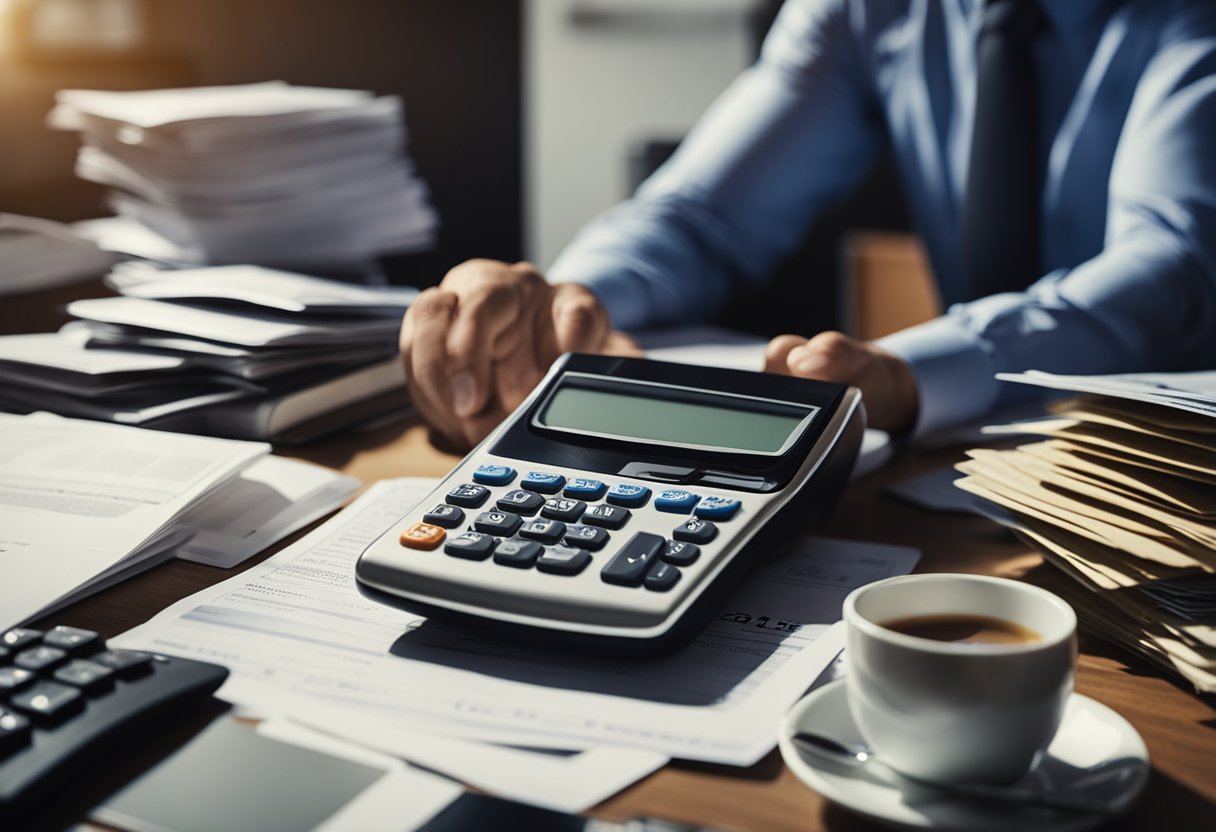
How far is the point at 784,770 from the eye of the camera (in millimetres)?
441

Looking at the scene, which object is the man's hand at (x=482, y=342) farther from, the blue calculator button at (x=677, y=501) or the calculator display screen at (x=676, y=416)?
the blue calculator button at (x=677, y=501)

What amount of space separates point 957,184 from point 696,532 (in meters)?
0.92

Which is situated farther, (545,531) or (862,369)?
(862,369)

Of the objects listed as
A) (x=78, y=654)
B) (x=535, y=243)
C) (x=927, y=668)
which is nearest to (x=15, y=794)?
(x=78, y=654)

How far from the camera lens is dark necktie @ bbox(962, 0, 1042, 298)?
3.64 ft

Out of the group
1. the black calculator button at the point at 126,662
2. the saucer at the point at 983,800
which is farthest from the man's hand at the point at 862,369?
the black calculator button at the point at 126,662

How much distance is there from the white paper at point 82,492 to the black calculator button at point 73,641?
7cm

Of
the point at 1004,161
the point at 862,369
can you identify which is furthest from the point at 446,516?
the point at 1004,161

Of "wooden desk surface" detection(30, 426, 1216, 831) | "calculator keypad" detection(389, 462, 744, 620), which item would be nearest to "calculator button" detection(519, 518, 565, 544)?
Answer: "calculator keypad" detection(389, 462, 744, 620)

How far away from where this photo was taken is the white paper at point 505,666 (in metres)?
0.47

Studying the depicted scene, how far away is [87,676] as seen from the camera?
0.45 metres

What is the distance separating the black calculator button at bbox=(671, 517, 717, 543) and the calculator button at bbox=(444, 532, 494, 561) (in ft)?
0.28

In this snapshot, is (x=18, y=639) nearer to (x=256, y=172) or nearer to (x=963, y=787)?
(x=963, y=787)

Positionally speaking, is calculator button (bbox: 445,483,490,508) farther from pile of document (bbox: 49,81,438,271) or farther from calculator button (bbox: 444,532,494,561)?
pile of document (bbox: 49,81,438,271)
